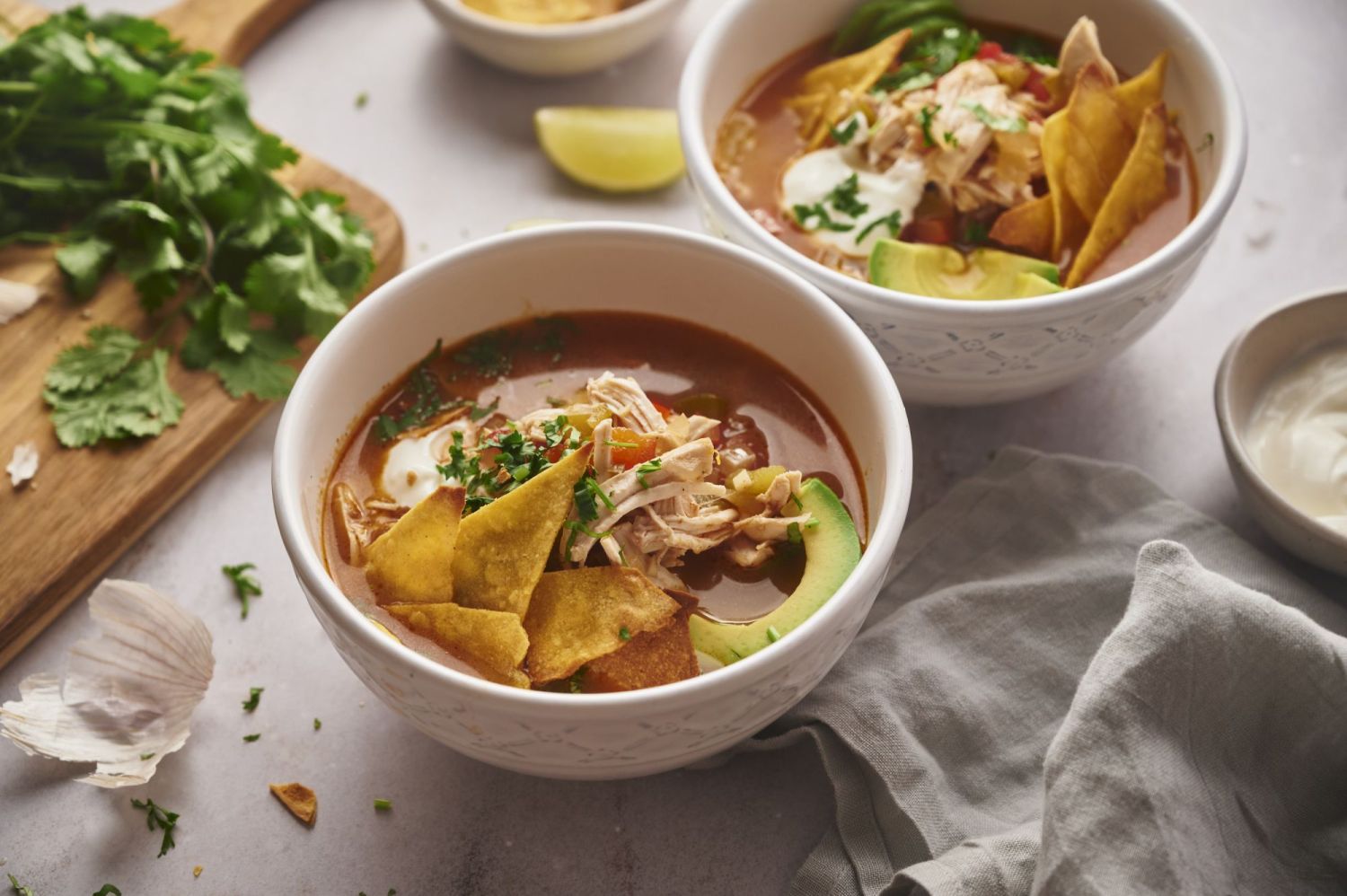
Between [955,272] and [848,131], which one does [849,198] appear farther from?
[955,272]

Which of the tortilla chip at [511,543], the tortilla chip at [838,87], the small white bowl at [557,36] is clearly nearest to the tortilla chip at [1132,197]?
the tortilla chip at [838,87]

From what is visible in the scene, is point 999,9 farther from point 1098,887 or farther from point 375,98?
point 1098,887

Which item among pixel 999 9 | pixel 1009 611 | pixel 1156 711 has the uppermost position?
pixel 999 9

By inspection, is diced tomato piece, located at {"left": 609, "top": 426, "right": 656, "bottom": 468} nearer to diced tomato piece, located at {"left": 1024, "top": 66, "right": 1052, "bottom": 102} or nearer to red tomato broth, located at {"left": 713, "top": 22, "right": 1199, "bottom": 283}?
red tomato broth, located at {"left": 713, "top": 22, "right": 1199, "bottom": 283}

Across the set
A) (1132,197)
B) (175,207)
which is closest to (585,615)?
(1132,197)

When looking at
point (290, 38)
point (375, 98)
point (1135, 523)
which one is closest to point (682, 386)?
point (1135, 523)

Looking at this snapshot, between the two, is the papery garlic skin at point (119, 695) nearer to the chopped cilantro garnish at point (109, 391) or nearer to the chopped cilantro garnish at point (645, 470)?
the chopped cilantro garnish at point (109, 391)
